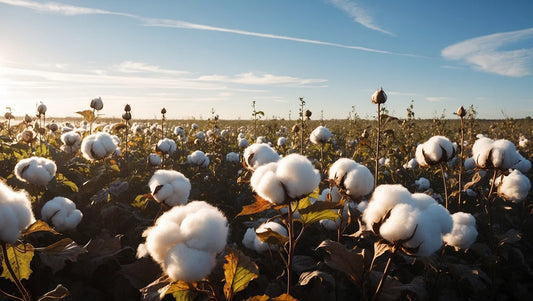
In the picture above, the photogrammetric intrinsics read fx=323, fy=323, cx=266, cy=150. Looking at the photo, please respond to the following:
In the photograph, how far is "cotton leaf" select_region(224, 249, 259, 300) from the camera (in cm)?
125

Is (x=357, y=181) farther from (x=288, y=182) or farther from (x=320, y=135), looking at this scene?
(x=320, y=135)

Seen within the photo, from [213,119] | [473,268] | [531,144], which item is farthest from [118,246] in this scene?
[531,144]

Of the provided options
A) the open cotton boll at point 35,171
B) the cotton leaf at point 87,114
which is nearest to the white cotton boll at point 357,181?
the open cotton boll at point 35,171

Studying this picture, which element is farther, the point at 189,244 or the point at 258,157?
the point at 258,157

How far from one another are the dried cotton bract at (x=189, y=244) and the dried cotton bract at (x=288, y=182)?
25 cm

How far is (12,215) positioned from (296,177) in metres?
1.05

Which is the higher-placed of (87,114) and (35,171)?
(87,114)

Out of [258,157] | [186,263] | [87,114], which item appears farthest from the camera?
[87,114]

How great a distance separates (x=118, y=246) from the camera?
222 centimetres

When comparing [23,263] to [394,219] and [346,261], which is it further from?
[394,219]

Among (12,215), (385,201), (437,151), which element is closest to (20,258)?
(12,215)

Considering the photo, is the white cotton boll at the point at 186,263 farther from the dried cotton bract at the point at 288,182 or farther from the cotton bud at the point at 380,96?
the cotton bud at the point at 380,96

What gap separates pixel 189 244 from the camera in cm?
107

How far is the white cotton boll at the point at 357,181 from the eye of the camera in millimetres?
1778
